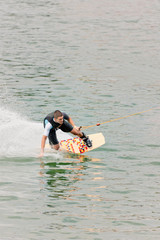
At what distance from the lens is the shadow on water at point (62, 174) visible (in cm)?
1514

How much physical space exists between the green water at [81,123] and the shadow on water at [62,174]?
30 millimetres

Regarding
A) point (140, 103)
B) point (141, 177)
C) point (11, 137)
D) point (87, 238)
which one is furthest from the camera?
point (140, 103)

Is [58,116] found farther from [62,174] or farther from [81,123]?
[81,123]

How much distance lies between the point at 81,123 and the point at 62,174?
5.98m

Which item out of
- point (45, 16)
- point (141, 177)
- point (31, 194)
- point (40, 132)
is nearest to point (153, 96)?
point (40, 132)

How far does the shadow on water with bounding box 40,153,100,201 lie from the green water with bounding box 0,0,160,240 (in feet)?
0.10

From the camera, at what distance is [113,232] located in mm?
12422

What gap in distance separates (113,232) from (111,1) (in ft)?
188

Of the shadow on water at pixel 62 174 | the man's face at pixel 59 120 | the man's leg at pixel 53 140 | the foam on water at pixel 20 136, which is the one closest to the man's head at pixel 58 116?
the man's face at pixel 59 120

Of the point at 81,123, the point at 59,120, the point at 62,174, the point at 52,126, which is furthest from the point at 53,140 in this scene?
the point at 81,123

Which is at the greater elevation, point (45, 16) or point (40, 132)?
point (45, 16)

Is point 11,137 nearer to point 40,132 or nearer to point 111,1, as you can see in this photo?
point 40,132

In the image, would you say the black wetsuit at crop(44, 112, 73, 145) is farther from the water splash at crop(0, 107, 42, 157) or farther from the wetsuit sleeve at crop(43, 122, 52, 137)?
the water splash at crop(0, 107, 42, 157)

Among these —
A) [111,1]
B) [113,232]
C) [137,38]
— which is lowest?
[113,232]
